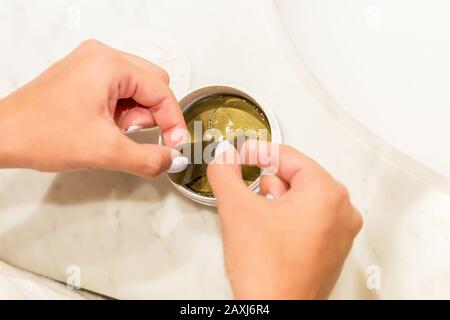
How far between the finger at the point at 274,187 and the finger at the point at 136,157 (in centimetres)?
11

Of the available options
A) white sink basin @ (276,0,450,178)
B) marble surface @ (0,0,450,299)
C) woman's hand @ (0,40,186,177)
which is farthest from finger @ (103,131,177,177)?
white sink basin @ (276,0,450,178)

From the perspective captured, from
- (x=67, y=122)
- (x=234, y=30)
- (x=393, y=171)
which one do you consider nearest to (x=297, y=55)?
(x=234, y=30)

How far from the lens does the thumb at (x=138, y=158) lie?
0.50m

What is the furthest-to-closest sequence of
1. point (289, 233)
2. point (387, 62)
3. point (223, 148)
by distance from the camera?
point (387, 62)
point (223, 148)
point (289, 233)

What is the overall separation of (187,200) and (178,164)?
0.08m

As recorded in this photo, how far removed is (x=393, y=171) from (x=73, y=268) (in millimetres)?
400

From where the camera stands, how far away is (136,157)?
505 millimetres

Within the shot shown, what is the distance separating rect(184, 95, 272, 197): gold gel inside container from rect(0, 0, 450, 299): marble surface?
3 cm

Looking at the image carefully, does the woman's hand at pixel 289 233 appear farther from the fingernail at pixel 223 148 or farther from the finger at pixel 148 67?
the finger at pixel 148 67

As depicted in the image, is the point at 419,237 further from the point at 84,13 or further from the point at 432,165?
the point at 84,13

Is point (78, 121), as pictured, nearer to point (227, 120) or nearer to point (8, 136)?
point (8, 136)

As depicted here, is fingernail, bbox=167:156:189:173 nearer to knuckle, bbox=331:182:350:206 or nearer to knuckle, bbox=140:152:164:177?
knuckle, bbox=140:152:164:177

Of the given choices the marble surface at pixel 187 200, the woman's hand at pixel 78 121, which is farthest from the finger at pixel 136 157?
the marble surface at pixel 187 200

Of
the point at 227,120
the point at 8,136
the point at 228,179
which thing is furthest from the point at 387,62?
the point at 8,136
